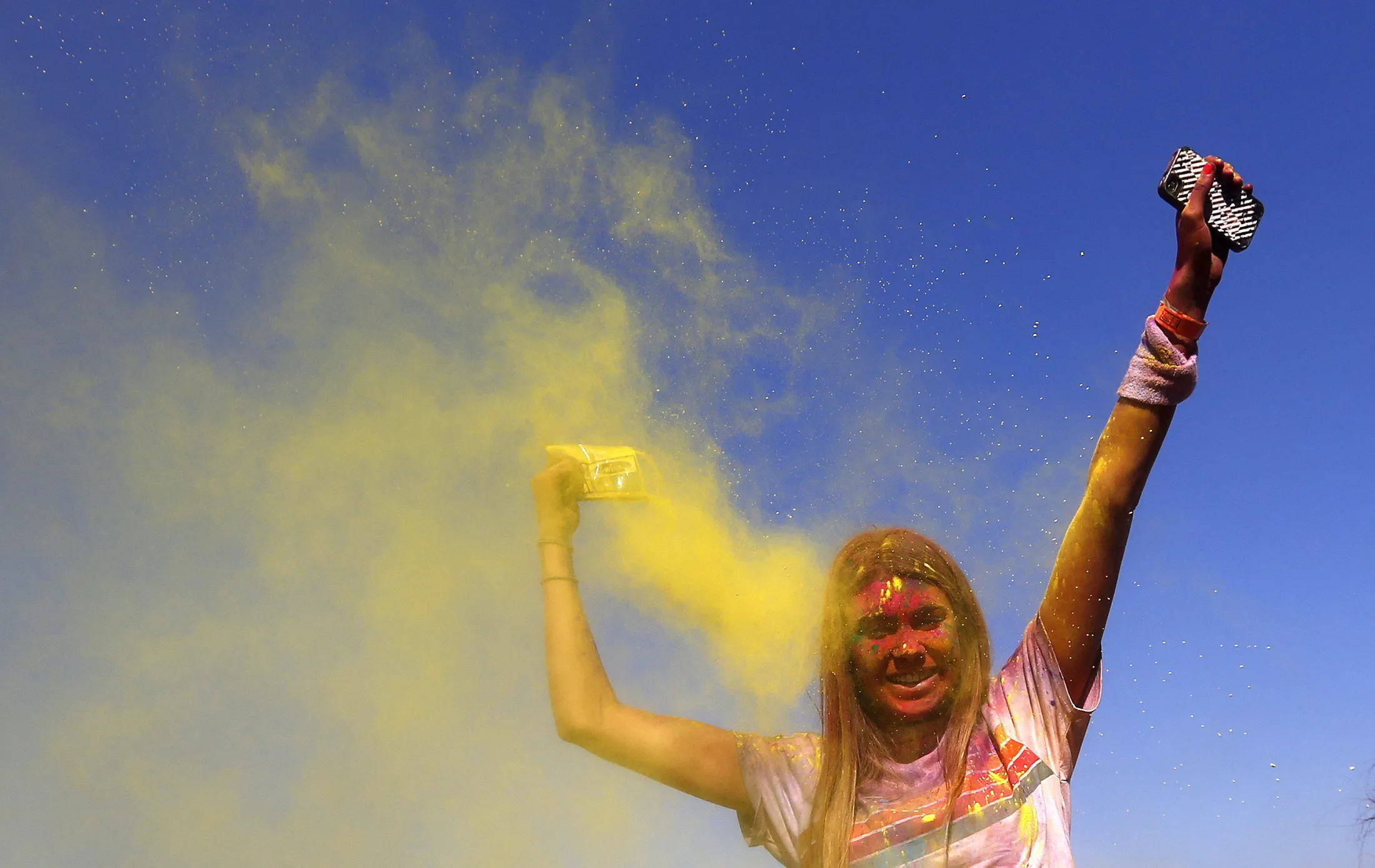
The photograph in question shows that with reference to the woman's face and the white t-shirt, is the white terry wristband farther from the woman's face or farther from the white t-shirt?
the woman's face

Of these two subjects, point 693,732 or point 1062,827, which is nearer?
point 1062,827

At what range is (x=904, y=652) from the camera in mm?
3885

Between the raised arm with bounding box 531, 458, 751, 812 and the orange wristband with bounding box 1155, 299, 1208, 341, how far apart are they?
6.31ft

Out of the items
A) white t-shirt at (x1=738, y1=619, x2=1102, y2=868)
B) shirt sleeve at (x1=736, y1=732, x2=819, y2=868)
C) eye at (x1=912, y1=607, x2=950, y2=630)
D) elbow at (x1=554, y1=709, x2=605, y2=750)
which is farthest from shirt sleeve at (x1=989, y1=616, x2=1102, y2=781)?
elbow at (x1=554, y1=709, x2=605, y2=750)

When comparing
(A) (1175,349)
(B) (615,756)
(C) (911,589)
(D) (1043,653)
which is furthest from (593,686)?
(A) (1175,349)

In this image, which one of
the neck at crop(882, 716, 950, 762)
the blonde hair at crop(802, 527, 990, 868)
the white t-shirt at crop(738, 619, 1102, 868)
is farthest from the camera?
the neck at crop(882, 716, 950, 762)

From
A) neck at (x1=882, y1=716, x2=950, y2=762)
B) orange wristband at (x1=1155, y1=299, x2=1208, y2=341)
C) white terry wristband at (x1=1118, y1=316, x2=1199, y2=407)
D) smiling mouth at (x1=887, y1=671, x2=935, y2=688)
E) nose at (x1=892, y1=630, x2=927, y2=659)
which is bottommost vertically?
neck at (x1=882, y1=716, x2=950, y2=762)

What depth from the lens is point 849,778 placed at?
147 inches

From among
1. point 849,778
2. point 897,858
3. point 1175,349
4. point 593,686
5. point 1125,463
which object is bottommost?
point 897,858

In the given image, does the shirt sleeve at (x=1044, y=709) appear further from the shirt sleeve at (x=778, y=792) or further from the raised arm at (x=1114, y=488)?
the shirt sleeve at (x=778, y=792)

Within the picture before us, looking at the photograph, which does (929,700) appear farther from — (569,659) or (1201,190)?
(1201,190)

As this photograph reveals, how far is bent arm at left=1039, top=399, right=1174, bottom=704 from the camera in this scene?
3592mm

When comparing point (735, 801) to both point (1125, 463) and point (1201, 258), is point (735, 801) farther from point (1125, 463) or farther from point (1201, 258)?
point (1201, 258)

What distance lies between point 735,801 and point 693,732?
0.86 ft
